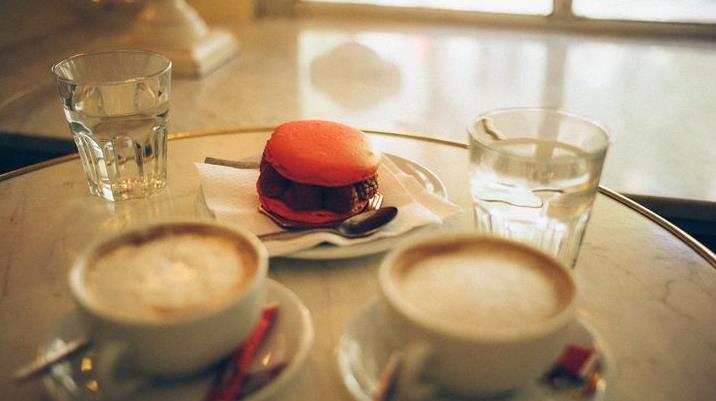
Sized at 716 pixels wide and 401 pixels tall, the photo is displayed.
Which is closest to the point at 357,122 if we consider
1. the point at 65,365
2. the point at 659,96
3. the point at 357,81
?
the point at 357,81

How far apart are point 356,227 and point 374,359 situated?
19 centimetres

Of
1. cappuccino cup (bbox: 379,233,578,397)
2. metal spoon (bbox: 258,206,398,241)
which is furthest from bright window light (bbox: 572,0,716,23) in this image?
cappuccino cup (bbox: 379,233,578,397)

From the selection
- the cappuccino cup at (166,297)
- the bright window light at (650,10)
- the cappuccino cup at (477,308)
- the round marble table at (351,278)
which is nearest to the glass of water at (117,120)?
the round marble table at (351,278)

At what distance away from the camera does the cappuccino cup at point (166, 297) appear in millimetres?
424

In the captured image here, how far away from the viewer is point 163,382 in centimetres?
46

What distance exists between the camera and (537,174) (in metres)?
0.64

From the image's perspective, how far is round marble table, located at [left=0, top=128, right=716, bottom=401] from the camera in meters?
0.52

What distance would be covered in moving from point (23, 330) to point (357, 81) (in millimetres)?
1078

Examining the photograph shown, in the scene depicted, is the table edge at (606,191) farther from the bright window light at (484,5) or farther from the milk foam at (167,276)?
the bright window light at (484,5)

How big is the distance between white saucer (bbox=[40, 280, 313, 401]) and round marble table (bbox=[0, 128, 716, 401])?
0.09ft

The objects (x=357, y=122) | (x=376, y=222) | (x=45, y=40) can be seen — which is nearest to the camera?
(x=376, y=222)

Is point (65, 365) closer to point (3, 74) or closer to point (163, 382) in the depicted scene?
point (163, 382)

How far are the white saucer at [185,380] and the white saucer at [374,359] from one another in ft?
0.09

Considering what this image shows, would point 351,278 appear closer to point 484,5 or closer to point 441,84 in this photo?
point 441,84
